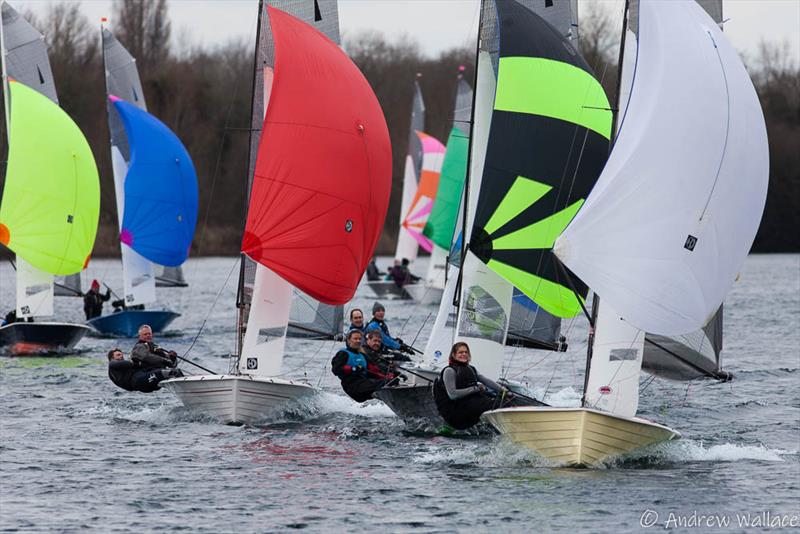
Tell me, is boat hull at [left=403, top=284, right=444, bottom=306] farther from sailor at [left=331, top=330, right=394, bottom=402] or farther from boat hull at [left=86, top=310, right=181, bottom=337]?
sailor at [left=331, top=330, right=394, bottom=402]

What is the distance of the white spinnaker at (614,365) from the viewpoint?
1273 centimetres

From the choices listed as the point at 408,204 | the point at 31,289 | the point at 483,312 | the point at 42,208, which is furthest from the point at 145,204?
the point at 408,204

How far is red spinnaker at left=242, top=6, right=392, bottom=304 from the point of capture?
1532cm

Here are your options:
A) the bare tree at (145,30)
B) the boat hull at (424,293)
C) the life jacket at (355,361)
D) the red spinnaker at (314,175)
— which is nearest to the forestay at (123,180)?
the red spinnaker at (314,175)

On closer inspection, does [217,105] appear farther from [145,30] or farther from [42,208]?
[42,208]

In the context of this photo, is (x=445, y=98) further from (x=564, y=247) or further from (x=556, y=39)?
(x=564, y=247)

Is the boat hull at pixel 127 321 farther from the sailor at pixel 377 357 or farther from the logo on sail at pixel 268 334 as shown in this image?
the sailor at pixel 377 357

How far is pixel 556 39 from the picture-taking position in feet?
53.5

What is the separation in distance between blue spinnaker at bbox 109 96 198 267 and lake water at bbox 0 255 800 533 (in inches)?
193

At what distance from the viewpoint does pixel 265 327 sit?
15.9 m

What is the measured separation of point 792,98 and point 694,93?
63533 mm

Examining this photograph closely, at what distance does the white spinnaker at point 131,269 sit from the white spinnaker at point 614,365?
14.5 metres

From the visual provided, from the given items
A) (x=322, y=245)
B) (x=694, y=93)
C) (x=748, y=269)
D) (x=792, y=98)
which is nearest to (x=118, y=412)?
(x=322, y=245)

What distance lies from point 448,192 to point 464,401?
69.2ft
